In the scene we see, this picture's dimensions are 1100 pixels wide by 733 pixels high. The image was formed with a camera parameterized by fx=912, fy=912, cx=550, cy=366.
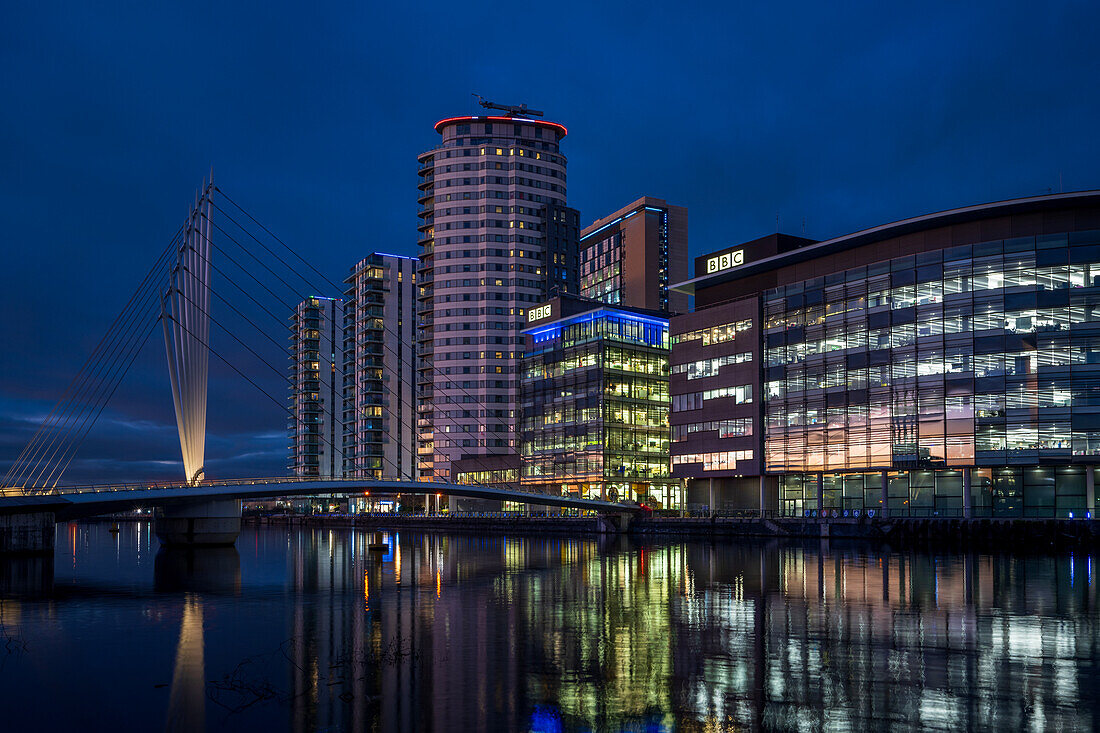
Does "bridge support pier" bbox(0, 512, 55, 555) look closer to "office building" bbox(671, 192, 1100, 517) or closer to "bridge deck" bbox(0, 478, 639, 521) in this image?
"bridge deck" bbox(0, 478, 639, 521)

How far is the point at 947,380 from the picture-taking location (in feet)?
313

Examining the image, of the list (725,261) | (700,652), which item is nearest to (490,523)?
(725,261)

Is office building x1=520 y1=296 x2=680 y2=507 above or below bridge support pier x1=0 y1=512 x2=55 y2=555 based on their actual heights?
above

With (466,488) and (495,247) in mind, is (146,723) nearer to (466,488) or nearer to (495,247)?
(466,488)

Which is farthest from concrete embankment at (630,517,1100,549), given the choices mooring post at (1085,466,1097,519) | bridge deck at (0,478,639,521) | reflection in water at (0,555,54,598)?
reflection in water at (0,555,54,598)

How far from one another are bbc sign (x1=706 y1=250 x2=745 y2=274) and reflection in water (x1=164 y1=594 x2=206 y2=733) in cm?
9686

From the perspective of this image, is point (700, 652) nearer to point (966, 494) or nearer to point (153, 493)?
point (153, 493)

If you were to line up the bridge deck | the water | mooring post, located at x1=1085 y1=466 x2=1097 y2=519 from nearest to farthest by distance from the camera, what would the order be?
the water < the bridge deck < mooring post, located at x1=1085 y1=466 x2=1097 y2=519

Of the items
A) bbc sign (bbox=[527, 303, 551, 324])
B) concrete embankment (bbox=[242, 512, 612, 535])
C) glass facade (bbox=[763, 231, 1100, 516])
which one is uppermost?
bbc sign (bbox=[527, 303, 551, 324])

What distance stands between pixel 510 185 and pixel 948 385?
118 meters

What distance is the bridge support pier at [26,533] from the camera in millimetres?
80688

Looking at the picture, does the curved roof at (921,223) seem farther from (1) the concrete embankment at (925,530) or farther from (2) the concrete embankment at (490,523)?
(2) the concrete embankment at (490,523)

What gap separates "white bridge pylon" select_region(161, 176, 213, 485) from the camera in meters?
72.5

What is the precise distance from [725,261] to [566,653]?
335 feet
